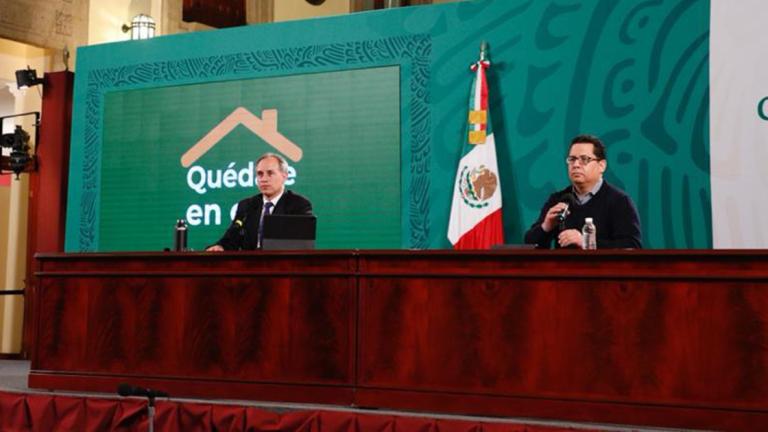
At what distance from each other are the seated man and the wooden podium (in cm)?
61

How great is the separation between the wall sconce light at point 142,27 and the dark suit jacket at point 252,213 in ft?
17.5

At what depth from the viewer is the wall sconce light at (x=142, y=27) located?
10391mm

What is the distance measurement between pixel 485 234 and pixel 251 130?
2.29 meters

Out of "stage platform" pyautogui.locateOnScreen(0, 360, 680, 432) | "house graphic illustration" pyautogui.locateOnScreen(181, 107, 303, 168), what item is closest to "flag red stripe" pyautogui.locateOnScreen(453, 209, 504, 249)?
"house graphic illustration" pyautogui.locateOnScreen(181, 107, 303, 168)

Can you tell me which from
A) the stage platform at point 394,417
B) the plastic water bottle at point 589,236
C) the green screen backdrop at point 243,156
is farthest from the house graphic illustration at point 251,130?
the plastic water bottle at point 589,236

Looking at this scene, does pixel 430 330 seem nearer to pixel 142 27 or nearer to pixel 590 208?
pixel 590 208

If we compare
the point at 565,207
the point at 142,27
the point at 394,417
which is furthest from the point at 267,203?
the point at 142,27

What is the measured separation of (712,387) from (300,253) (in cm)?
189

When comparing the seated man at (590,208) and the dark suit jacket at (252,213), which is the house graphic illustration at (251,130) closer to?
the dark suit jacket at (252,213)

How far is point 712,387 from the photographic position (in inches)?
145

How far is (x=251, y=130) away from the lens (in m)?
8.09

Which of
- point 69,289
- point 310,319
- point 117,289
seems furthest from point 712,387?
point 69,289

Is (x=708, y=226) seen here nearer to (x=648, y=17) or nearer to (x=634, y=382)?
(x=648, y=17)

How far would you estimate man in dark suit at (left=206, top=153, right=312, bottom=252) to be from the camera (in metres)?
5.59
